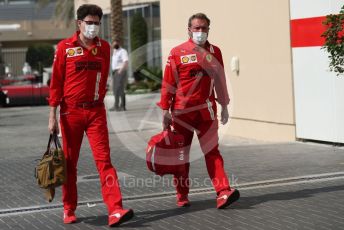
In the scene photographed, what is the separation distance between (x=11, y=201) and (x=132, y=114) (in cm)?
1174

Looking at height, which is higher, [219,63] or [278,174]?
[219,63]

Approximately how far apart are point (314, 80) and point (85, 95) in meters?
5.73

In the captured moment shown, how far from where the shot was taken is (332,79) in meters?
11.6

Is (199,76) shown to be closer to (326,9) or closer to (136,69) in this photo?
(326,9)

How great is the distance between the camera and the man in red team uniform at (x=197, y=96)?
769cm

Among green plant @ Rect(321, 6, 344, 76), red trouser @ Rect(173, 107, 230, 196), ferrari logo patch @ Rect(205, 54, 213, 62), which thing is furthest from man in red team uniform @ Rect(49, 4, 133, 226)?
green plant @ Rect(321, 6, 344, 76)

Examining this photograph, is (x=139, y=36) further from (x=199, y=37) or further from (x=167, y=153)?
(x=167, y=153)

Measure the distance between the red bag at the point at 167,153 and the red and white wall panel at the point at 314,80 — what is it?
4.30m

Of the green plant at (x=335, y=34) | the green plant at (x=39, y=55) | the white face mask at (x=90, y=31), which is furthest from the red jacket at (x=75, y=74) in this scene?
the green plant at (x=39, y=55)

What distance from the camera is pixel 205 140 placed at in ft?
25.8

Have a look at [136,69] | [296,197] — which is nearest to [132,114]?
[296,197]

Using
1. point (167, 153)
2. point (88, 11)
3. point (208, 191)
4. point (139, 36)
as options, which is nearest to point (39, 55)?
point (139, 36)

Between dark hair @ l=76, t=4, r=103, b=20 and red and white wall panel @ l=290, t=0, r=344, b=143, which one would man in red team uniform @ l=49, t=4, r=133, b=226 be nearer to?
dark hair @ l=76, t=4, r=103, b=20

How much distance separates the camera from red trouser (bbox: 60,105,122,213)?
714cm
